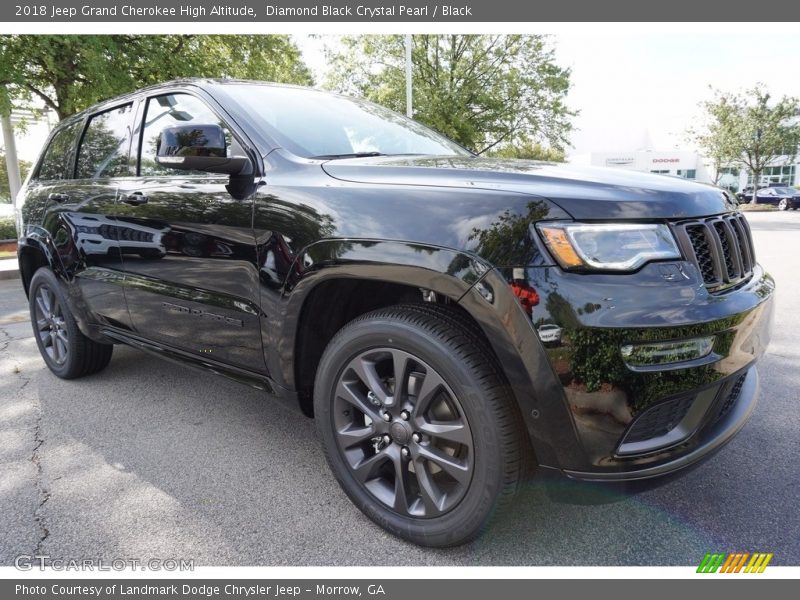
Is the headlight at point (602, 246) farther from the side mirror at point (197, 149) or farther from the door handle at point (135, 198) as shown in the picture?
the door handle at point (135, 198)

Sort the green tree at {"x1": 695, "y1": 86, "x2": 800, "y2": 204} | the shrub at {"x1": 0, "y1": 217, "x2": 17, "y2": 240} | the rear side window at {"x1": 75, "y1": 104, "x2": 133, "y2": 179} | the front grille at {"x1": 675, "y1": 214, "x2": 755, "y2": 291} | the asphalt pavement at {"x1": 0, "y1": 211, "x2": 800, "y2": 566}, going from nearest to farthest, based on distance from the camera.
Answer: the front grille at {"x1": 675, "y1": 214, "x2": 755, "y2": 291}
the asphalt pavement at {"x1": 0, "y1": 211, "x2": 800, "y2": 566}
the rear side window at {"x1": 75, "y1": 104, "x2": 133, "y2": 179}
the shrub at {"x1": 0, "y1": 217, "x2": 17, "y2": 240}
the green tree at {"x1": 695, "y1": 86, "x2": 800, "y2": 204}

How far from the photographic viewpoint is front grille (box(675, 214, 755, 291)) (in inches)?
65.2

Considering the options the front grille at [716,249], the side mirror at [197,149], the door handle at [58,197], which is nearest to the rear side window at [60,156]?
the door handle at [58,197]

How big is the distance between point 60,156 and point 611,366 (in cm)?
396

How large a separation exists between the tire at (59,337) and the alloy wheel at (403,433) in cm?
246

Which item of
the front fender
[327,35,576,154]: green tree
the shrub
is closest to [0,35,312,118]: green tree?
the shrub

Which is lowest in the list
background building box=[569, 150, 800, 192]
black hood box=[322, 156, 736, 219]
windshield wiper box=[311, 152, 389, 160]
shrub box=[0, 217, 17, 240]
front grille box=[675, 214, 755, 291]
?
shrub box=[0, 217, 17, 240]

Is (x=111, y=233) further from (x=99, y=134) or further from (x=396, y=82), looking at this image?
(x=396, y=82)

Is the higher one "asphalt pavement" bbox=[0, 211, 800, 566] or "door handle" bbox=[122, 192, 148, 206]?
"door handle" bbox=[122, 192, 148, 206]

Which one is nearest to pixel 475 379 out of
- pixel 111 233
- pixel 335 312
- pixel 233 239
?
pixel 335 312

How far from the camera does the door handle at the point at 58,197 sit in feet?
11.3

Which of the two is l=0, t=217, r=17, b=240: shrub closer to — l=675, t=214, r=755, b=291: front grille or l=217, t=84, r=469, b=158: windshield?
l=217, t=84, r=469, b=158: windshield

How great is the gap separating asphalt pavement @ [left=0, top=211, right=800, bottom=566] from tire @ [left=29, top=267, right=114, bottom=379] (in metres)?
0.41

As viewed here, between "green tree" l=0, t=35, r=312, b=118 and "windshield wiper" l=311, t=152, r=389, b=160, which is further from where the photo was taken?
"green tree" l=0, t=35, r=312, b=118
